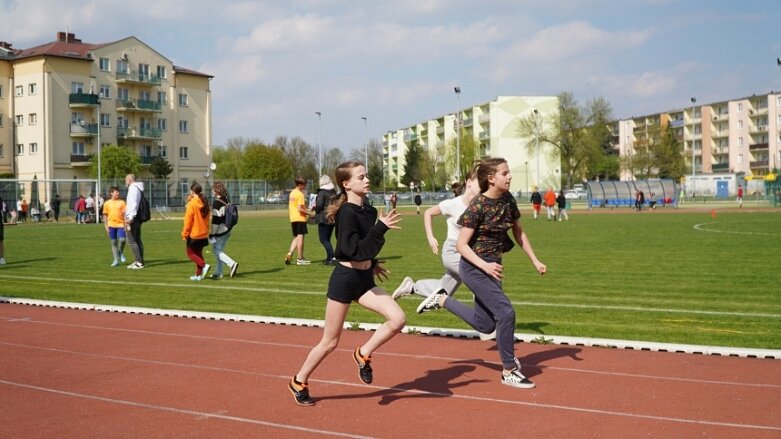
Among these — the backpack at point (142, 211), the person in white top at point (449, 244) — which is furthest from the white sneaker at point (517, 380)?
the backpack at point (142, 211)

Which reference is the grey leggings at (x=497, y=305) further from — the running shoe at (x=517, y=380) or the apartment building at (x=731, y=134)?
the apartment building at (x=731, y=134)

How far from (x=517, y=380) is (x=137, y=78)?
268ft

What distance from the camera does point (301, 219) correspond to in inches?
718

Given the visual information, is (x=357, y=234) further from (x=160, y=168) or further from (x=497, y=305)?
(x=160, y=168)

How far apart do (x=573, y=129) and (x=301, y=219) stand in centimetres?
9568

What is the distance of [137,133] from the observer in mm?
83625

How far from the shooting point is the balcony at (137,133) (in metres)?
83.0

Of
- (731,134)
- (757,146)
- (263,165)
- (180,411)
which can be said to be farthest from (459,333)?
(731,134)

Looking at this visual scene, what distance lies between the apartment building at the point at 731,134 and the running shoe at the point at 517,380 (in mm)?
118723

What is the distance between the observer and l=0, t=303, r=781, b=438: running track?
5.82 meters

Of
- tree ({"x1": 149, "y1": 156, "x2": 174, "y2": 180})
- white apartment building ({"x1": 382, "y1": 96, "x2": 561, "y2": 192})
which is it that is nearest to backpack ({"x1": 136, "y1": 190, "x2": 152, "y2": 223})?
tree ({"x1": 149, "y1": 156, "x2": 174, "y2": 180})

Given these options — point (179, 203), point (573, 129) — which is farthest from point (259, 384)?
point (573, 129)

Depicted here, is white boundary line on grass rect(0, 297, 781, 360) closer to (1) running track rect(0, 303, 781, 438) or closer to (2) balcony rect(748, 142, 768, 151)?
(1) running track rect(0, 303, 781, 438)

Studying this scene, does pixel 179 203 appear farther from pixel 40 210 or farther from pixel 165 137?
pixel 165 137
